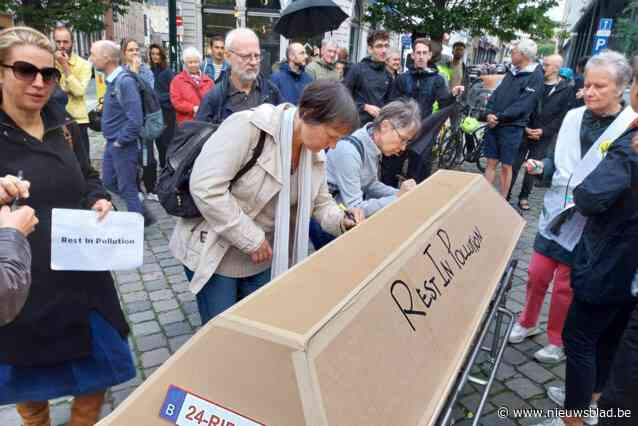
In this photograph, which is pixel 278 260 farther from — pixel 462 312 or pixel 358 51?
pixel 358 51

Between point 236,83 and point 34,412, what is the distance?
2865mm

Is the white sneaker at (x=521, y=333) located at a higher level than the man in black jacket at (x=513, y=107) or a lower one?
lower

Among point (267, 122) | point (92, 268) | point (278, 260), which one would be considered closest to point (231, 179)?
point (267, 122)

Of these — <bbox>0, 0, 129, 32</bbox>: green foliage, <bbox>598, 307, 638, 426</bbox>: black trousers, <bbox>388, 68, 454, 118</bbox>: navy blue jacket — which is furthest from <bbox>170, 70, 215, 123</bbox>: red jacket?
<bbox>598, 307, 638, 426</bbox>: black trousers

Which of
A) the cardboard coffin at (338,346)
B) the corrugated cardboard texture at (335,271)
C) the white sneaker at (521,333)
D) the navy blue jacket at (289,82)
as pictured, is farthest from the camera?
the navy blue jacket at (289,82)

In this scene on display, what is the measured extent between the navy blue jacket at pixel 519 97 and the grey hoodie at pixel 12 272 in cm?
599

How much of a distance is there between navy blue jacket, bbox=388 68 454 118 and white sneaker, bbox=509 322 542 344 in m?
3.24

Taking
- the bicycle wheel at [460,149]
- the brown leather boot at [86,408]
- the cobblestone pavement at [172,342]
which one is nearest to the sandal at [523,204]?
the cobblestone pavement at [172,342]

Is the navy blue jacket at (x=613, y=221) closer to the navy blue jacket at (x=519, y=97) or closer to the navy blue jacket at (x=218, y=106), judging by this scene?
the navy blue jacket at (x=218, y=106)

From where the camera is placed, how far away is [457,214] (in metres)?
2.44

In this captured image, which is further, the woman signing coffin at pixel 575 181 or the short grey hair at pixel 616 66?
the short grey hair at pixel 616 66

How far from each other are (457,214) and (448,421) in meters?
1.13

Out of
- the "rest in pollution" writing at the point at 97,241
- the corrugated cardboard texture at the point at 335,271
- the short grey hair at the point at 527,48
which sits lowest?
the "rest in pollution" writing at the point at 97,241

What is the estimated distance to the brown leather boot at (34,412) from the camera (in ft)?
6.84
